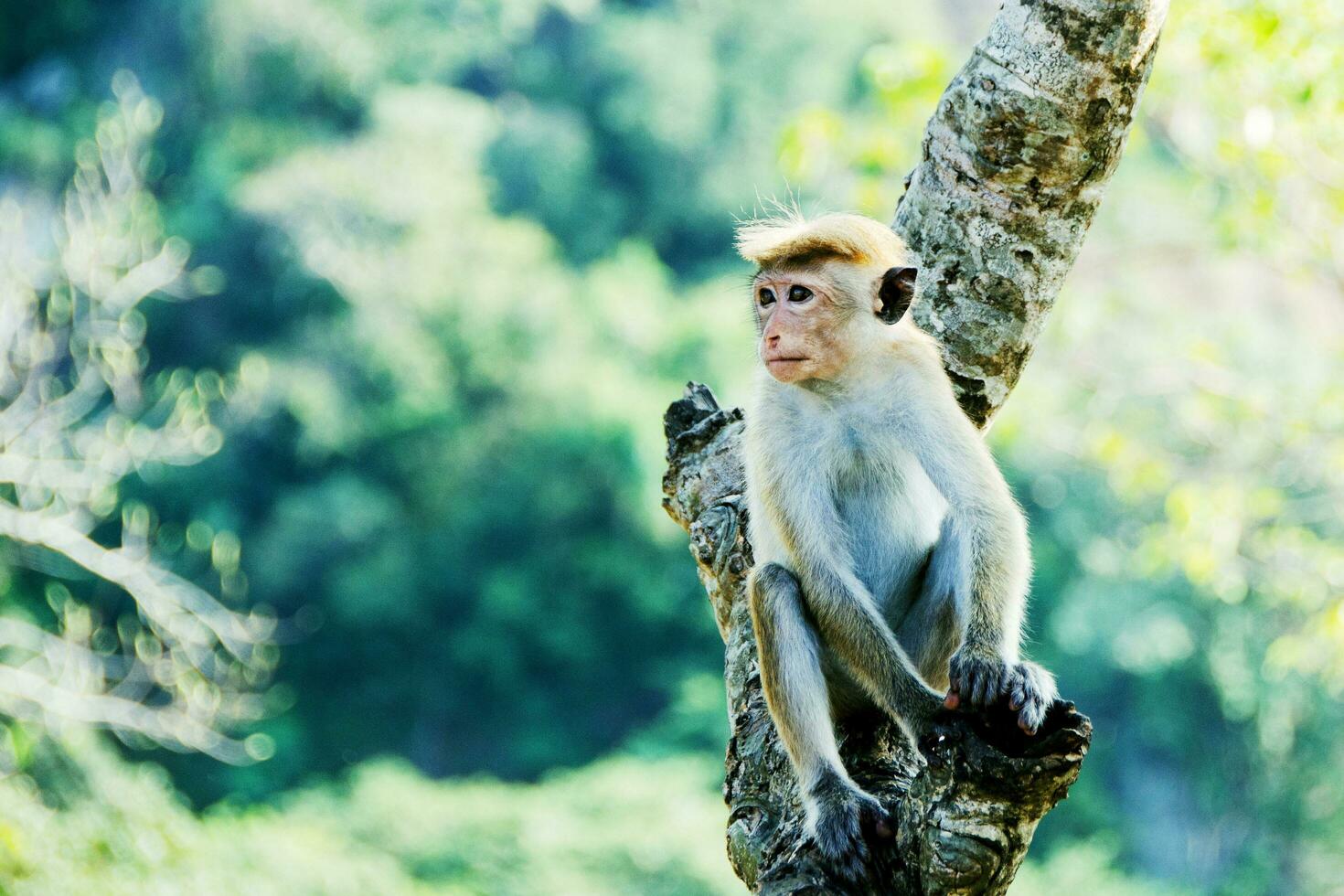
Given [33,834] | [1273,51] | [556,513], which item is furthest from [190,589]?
[556,513]

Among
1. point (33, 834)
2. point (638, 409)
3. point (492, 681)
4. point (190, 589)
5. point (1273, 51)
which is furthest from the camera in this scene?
point (492, 681)

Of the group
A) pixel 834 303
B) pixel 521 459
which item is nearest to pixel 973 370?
pixel 834 303

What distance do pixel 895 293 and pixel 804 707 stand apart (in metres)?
1.29

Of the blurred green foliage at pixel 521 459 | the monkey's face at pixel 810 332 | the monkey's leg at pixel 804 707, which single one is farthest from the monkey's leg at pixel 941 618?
the blurred green foliage at pixel 521 459

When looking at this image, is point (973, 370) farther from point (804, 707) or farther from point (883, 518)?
point (804, 707)

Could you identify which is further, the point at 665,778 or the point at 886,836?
the point at 665,778

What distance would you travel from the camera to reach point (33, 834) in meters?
14.4

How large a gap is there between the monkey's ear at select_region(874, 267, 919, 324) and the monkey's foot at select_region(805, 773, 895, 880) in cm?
143

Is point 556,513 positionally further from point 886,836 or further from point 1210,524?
point 886,836

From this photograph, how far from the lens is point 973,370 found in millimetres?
4418

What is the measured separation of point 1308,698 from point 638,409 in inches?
575

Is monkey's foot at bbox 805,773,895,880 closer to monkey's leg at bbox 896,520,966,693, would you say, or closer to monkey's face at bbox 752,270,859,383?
monkey's leg at bbox 896,520,966,693

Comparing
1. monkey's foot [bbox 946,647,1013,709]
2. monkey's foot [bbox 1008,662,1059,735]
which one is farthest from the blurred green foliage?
monkey's foot [bbox 1008,662,1059,735]

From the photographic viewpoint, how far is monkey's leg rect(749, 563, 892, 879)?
3.45 m
